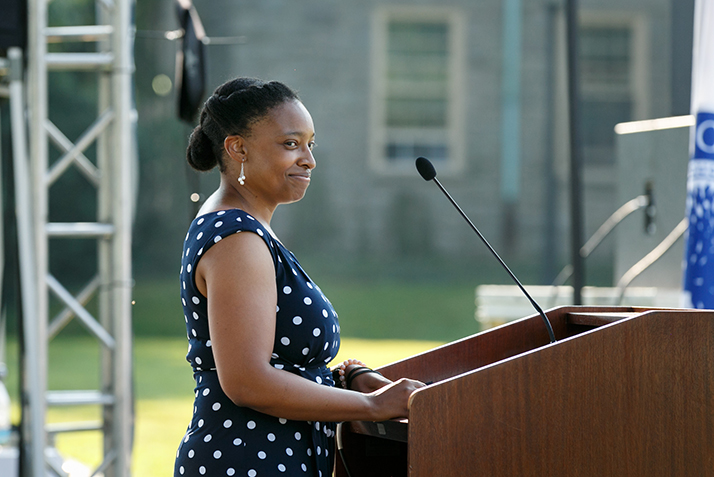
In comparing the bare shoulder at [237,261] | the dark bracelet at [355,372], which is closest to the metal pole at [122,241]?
the dark bracelet at [355,372]

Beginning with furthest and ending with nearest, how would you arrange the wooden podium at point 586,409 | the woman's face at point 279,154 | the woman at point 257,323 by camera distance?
the woman's face at point 279,154, the woman at point 257,323, the wooden podium at point 586,409

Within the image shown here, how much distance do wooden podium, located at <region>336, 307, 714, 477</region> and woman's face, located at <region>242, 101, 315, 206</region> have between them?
1.65ft

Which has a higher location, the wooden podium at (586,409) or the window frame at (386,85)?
the window frame at (386,85)

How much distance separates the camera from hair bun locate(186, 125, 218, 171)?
1.75m

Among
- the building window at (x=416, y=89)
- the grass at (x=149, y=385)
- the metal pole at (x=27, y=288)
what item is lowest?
the grass at (x=149, y=385)

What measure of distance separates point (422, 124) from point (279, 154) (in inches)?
504

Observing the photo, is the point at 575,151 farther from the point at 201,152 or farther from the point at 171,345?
the point at 171,345

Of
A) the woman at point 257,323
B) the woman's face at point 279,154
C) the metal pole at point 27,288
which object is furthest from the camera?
the metal pole at point 27,288

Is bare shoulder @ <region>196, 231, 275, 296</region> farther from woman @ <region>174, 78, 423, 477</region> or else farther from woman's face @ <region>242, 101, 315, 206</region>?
woman's face @ <region>242, 101, 315, 206</region>

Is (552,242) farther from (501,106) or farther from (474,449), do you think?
(474,449)

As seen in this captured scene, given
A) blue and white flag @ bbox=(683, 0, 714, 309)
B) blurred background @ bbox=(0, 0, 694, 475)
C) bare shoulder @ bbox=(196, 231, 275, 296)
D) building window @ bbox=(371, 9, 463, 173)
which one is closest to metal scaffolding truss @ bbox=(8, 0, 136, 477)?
bare shoulder @ bbox=(196, 231, 275, 296)

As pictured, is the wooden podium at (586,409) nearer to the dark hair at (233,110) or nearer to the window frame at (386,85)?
the dark hair at (233,110)

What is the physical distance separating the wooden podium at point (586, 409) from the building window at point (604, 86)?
13.3m

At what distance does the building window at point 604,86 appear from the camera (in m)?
14.2
